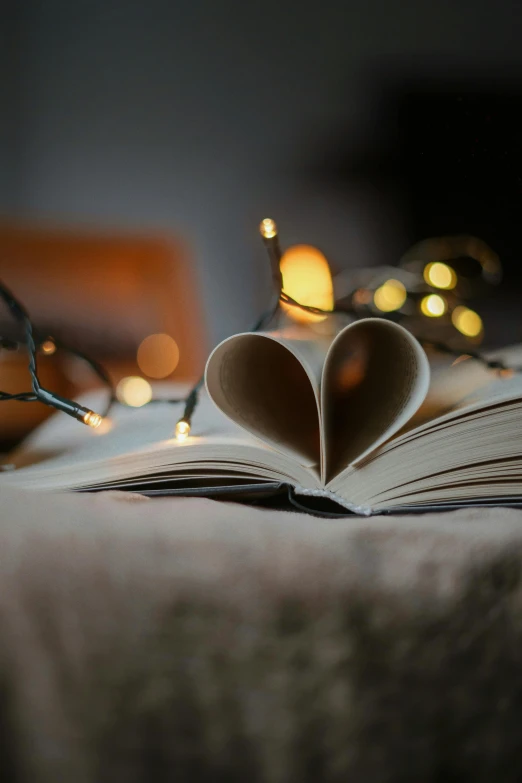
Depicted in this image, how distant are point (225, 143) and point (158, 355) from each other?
0.56 m

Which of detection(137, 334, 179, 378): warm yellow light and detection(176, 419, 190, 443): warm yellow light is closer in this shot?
detection(176, 419, 190, 443): warm yellow light

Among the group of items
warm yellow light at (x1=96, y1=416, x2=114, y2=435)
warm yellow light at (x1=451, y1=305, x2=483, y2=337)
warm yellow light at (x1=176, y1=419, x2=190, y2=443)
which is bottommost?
warm yellow light at (x1=176, y1=419, x2=190, y2=443)

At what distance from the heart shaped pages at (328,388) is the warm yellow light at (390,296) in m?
0.58

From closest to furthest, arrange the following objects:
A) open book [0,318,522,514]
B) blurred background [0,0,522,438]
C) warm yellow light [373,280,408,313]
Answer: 1. open book [0,318,522,514]
2. warm yellow light [373,280,408,313]
3. blurred background [0,0,522,438]

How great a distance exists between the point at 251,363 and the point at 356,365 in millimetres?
98

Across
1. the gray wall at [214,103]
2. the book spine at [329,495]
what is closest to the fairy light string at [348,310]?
the book spine at [329,495]

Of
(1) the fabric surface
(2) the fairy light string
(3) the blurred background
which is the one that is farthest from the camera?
(3) the blurred background

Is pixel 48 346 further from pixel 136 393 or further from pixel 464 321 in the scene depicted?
pixel 464 321

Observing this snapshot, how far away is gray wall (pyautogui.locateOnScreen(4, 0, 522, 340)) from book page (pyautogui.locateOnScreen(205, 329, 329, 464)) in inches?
39.5

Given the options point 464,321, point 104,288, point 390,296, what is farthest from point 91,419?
point 104,288

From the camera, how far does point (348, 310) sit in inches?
25.6

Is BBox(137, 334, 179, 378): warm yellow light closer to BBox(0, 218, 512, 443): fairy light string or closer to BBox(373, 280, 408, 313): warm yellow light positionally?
BBox(0, 218, 512, 443): fairy light string

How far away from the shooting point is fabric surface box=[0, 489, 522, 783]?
0.33 meters

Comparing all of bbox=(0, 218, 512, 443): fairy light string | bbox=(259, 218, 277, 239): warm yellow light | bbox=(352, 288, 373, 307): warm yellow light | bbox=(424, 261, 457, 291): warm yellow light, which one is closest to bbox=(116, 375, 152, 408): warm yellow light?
bbox=(0, 218, 512, 443): fairy light string
